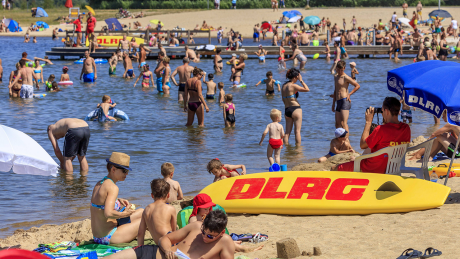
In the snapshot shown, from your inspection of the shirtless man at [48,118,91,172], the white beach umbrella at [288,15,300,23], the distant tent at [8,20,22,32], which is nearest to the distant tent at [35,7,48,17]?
the distant tent at [8,20,22,32]

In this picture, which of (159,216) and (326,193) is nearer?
(159,216)

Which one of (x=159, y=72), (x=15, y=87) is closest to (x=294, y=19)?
(x=159, y=72)

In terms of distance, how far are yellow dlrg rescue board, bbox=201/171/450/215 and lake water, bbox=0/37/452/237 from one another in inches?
62.1

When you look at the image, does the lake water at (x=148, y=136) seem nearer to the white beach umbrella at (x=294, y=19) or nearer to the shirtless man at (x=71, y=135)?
the shirtless man at (x=71, y=135)

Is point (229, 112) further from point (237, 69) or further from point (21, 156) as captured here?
point (21, 156)

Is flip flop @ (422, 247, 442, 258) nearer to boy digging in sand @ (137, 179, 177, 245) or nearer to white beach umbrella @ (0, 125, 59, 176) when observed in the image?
boy digging in sand @ (137, 179, 177, 245)

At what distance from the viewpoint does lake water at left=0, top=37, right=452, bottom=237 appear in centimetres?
791

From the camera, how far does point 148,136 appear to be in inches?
499

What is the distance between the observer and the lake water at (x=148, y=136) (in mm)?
7914

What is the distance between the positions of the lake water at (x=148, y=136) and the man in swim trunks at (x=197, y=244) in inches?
110

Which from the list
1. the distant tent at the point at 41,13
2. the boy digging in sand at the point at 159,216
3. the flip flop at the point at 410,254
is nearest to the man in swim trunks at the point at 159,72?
the boy digging in sand at the point at 159,216

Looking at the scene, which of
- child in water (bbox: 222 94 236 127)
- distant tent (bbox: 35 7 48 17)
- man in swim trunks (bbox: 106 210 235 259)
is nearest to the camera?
man in swim trunks (bbox: 106 210 235 259)

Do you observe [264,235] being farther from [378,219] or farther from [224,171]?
[224,171]

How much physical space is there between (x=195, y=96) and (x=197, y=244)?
26.9 ft
